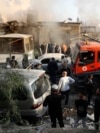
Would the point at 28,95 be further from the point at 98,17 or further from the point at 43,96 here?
the point at 98,17

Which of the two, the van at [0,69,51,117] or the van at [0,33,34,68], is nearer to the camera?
the van at [0,69,51,117]

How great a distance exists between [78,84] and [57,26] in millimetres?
12950

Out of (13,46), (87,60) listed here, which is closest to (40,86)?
(87,60)

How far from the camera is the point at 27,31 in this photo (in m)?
30.2

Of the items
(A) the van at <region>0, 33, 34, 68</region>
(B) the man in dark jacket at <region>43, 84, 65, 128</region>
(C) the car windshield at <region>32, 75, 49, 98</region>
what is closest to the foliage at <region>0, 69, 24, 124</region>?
(B) the man in dark jacket at <region>43, 84, 65, 128</region>

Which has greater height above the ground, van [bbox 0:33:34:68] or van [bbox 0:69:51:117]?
van [bbox 0:69:51:117]

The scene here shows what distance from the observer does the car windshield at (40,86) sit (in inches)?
496

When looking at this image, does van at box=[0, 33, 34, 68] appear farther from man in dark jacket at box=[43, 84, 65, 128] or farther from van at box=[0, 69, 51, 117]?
man in dark jacket at box=[43, 84, 65, 128]

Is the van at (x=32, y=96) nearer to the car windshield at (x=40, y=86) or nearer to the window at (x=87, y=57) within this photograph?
the car windshield at (x=40, y=86)

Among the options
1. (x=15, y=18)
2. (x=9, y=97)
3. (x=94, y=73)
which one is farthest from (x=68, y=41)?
(x=9, y=97)

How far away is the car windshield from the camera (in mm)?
12598

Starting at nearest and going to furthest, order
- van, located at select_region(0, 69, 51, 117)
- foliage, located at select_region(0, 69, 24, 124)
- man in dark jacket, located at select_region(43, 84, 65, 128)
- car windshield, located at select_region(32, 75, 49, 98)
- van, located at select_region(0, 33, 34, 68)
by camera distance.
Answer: foliage, located at select_region(0, 69, 24, 124), man in dark jacket, located at select_region(43, 84, 65, 128), van, located at select_region(0, 69, 51, 117), car windshield, located at select_region(32, 75, 49, 98), van, located at select_region(0, 33, 34, 68)

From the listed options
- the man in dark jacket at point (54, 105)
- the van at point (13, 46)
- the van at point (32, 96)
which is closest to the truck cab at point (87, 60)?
the van at point (32, 96)

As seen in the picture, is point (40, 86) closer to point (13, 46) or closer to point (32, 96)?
point (32, 96)
